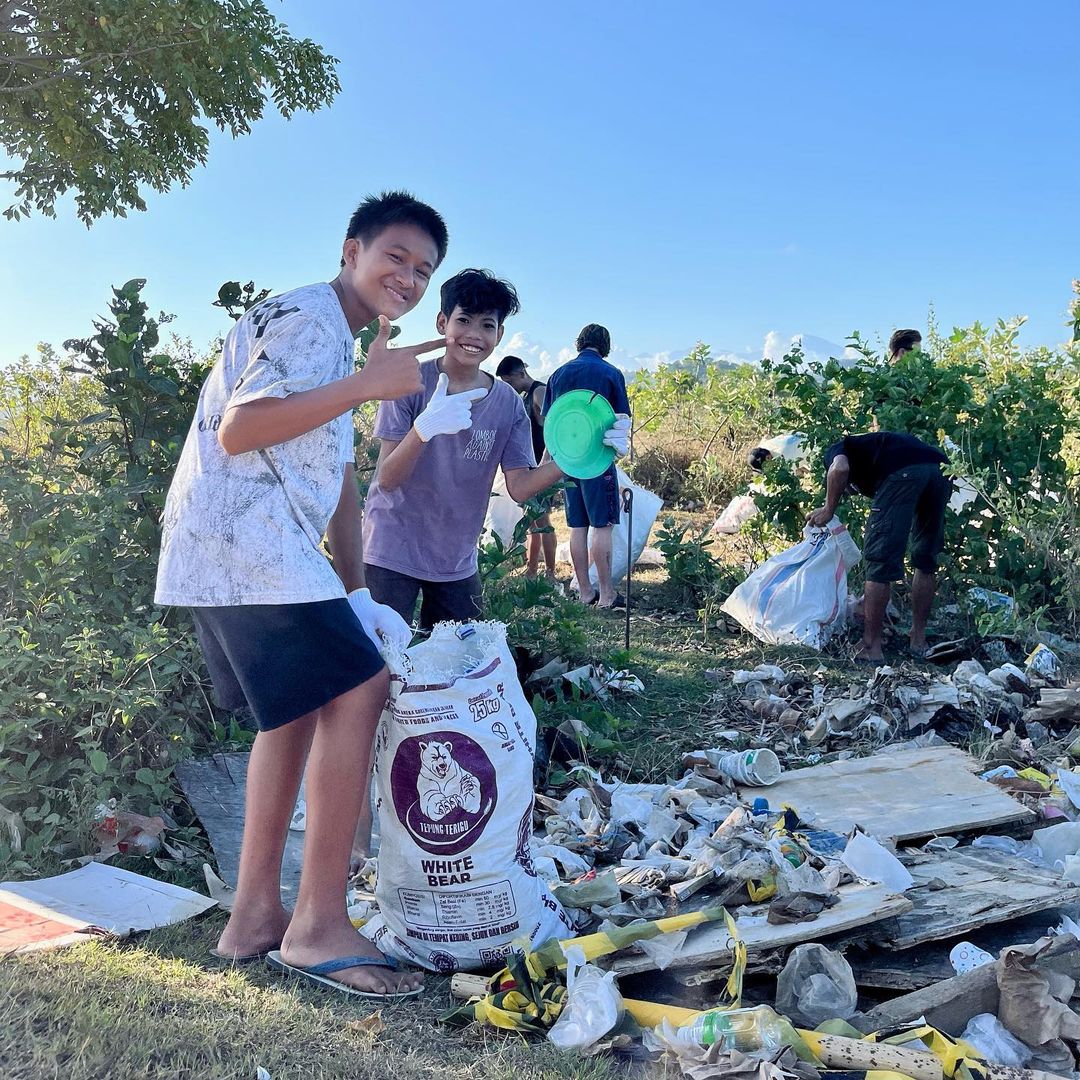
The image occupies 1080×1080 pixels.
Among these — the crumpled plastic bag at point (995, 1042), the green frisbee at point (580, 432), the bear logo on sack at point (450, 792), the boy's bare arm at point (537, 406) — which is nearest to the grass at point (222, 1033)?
the bear logo on sack at point (450, 792)

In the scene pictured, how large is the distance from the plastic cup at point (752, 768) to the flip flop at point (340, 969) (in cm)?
167

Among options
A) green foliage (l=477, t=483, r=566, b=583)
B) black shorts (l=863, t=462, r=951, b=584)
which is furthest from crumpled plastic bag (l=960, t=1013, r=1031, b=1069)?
black shorts (l=863, t=462, r=951, b=584)

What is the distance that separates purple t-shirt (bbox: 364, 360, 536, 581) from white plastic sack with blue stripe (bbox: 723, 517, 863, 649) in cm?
302

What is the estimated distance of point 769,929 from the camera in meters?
2.24

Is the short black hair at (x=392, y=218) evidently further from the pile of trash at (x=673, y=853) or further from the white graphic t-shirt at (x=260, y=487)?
the pile of trash at (x=673, y=853)

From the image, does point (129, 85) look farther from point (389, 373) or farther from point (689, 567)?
point (389, 373)

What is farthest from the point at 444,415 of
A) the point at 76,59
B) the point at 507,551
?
the point at 76,59

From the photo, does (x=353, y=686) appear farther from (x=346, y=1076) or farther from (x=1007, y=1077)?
(x=1007, y=1077)

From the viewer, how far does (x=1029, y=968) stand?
2.03 m

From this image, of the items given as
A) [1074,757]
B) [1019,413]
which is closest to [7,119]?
[1019,413]

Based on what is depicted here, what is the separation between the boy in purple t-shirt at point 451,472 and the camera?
Answer: 298cm

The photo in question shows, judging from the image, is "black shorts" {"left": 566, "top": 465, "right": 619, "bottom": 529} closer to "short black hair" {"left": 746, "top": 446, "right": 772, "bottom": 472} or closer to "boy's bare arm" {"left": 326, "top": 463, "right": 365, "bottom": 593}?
"short black hair" {"left": 746, "top": 446, "right": 772, "bottom": 472}

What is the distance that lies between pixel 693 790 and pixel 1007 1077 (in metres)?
1.60

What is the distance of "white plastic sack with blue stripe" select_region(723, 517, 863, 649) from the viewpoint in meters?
5.66
